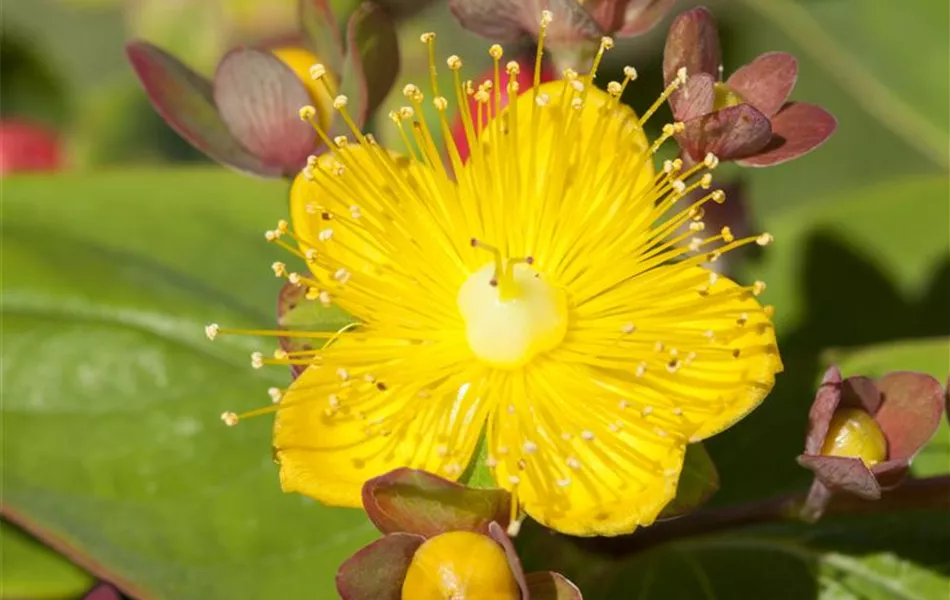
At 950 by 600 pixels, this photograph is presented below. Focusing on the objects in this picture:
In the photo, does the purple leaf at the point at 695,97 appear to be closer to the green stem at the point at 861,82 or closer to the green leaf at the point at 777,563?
the green leaf at the point at 777,563

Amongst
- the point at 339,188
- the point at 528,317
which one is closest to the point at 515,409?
the point at 528,317

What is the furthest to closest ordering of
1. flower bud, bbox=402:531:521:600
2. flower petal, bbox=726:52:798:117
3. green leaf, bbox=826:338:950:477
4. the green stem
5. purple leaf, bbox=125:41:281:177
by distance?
the green stem → green leaf, bbox=826:338:950:477 → purple leaf, bbox=125:41:281:177 → flower petal, bbox=726:52:798:117 → flower bud, bbox=402:531:521:600

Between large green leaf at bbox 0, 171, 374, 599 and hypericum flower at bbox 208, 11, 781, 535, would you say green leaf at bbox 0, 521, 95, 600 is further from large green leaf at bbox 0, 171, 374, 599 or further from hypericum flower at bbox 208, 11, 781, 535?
hypericum flower at bbox 208, 11, 781, 535

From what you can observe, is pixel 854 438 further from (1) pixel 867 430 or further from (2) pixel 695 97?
(2) pixel 695 97

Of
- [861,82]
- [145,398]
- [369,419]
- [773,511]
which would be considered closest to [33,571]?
[145,398]

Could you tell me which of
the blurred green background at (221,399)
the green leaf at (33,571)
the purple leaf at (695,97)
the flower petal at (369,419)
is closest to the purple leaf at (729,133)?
the purple leaf at (695,97)

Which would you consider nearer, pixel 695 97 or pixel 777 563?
pixel 695 97

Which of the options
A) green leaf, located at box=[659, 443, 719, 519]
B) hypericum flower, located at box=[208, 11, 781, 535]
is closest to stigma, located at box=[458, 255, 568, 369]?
hypericum flower, located at box=[208, 11, 781, 535]
